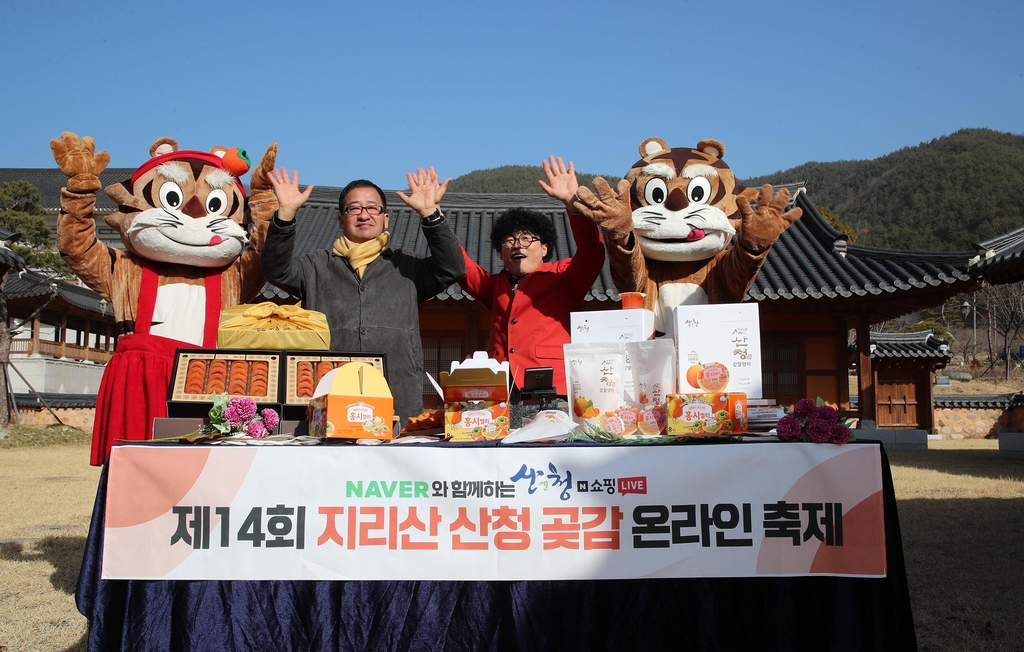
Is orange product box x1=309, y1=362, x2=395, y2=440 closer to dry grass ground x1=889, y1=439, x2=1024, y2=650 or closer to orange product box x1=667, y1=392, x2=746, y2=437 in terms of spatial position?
orange product box x1=667, y1=392, x2=746, y2=437

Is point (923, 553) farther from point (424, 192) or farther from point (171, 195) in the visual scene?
point (171, 195)

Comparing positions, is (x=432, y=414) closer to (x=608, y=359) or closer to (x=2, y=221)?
(x=608, y=359)

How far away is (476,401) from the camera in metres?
2.37

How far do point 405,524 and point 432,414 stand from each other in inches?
22.3

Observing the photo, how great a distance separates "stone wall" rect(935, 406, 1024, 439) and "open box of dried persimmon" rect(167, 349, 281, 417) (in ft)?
68.1

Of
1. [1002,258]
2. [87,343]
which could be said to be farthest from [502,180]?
[1002,258]

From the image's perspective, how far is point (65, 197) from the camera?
3.24 m

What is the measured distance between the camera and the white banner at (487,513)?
2156 mm

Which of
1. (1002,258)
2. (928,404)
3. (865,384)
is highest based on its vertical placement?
(1002,258)

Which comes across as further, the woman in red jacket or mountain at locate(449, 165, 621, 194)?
mountain at locate(449, 165, 621, 194)

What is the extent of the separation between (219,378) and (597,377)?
1322 mm

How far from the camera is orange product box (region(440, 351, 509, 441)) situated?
7.68 feet

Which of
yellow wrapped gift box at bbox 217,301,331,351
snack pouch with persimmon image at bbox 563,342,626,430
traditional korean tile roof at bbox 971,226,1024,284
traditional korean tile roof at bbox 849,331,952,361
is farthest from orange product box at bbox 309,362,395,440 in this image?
traditional korean tile roof at bbox 849,331,952,361

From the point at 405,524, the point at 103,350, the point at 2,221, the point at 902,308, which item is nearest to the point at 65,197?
the point at 405,524
